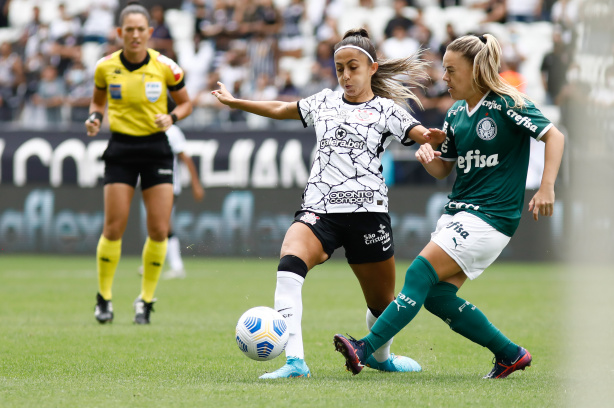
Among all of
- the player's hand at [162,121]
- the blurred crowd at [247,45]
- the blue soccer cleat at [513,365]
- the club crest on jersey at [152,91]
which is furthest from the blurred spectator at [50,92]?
the blue soccer cleat at [513,365]

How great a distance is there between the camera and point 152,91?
8250 millimetres

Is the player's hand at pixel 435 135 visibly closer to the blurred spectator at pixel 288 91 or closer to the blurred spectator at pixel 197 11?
the blurred spectator at pixel 288 91

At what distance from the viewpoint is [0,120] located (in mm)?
17953

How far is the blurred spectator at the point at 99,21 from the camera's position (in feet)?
67.2

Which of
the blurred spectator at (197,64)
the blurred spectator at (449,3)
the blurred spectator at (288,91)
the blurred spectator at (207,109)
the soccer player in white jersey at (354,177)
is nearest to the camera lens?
the soccer player in white jersey at (354,177)

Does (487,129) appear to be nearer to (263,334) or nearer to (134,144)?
(263,334)

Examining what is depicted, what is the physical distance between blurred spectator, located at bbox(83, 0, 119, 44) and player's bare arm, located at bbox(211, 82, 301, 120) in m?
15.3

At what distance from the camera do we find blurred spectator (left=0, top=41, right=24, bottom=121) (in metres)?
18.3

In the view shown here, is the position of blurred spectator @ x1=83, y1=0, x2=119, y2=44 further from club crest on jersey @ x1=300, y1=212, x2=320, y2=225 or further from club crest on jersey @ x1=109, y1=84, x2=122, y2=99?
club crest on jersey @ x1=300, y1=212, x2=320, y2=225

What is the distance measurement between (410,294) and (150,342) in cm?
→ 251

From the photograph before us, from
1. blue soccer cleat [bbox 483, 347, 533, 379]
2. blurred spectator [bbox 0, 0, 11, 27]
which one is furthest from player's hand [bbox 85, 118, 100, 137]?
blurred spectator [bbox 0, 0, 11, 27]

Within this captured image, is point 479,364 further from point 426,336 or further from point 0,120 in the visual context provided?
point 0,120

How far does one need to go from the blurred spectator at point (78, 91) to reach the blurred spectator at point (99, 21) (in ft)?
3.88

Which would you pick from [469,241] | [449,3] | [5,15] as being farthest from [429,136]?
[5,15]
